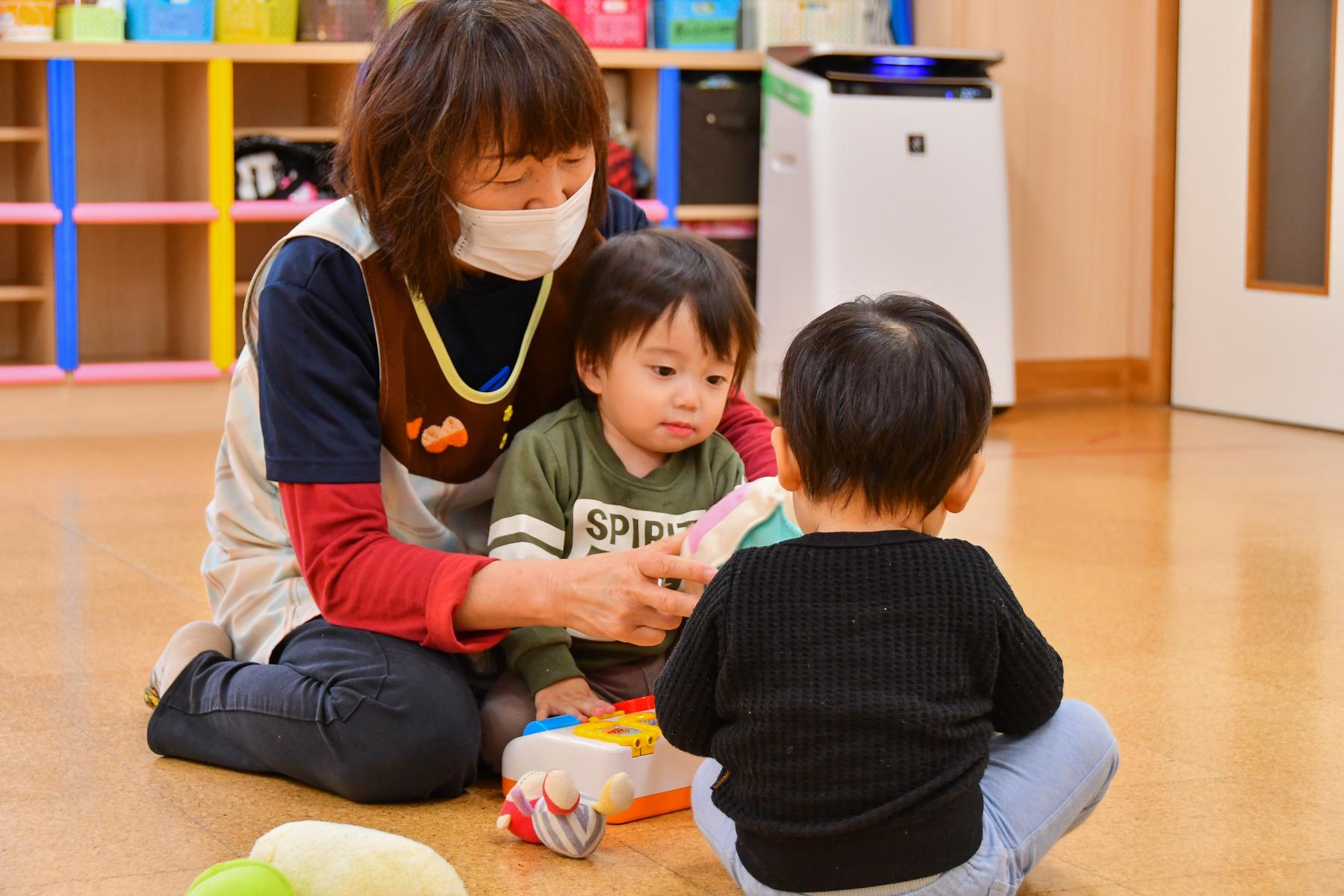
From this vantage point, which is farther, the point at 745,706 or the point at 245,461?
the point at 245,461

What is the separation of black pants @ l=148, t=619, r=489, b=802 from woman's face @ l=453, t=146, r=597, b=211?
366 millimetres

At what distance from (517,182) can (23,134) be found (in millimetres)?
2412

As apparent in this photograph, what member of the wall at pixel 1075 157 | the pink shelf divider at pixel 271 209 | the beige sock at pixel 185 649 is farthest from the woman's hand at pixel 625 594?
the wall at pixel 1075 157

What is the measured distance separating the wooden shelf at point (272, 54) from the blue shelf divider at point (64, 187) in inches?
1.7

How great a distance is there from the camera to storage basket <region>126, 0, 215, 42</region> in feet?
10.9

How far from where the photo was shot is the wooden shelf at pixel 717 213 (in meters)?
3.73

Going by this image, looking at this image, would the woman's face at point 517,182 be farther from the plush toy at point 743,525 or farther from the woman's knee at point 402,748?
the woman's knee at point 402,748

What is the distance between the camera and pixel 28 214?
3215 mm

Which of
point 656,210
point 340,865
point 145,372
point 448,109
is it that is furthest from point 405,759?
Result: point 656,210

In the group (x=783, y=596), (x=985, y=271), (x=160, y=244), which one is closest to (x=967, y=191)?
(x=985, y=271)

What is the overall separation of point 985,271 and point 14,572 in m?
2.27

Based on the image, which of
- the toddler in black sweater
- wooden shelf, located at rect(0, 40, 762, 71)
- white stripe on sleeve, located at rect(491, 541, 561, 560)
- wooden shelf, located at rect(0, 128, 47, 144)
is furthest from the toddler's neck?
wooden shelf, located at rect(0, 128, 47, 144)

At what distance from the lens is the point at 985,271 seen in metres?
3.63

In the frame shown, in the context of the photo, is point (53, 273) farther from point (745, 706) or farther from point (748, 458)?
point (745, 706)
